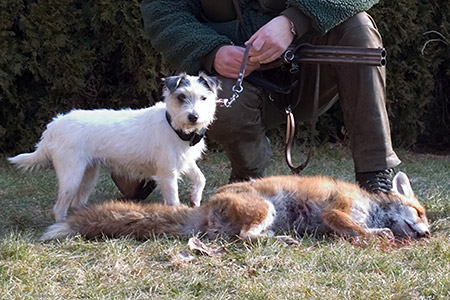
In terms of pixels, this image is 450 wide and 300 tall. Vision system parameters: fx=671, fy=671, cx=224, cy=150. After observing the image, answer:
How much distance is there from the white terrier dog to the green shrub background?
2080 mm

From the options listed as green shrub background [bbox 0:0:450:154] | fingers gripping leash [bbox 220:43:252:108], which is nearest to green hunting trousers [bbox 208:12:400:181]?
fingers gripping leash [bbox 220:43:252:108]

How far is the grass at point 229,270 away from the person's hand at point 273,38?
1.09m

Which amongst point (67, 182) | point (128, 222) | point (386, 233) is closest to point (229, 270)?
point (128, 222)

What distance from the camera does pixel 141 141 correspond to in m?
4.04

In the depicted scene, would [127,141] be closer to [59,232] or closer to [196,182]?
[196,182]

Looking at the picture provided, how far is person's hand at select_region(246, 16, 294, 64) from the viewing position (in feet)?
12.1

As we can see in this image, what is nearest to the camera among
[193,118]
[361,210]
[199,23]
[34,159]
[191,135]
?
[361,210]

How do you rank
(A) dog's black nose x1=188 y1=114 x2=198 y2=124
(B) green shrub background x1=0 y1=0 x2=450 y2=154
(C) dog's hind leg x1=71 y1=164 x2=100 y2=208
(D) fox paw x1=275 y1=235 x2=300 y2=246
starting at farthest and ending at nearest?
(B) green shrub background x1=0 y1=0 x2=450 y2=154 → (C) dog's hind leg x1=71 y1=164 x2=100 y2=208 → (A) dog's black nose x1=188 y1=114 x2=198 y2=124 → (D) fox paw x1=275 y1=235 x2=300 y2=246

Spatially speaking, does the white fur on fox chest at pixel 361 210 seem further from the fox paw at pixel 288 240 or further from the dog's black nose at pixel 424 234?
the fox paw at pixel 288 240

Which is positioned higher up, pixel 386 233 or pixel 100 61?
pixel 100 61

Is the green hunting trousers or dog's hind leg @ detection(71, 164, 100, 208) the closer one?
the green hunting trousers

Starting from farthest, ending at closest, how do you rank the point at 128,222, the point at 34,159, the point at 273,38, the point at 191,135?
1. the point at 34,159
2. the point at 191,135
3. the point at 273,38
4. the point at 128,222

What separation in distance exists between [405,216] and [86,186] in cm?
202

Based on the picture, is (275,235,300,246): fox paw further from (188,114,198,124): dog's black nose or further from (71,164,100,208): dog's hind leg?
(71,164,100,208): dog's hind leg
